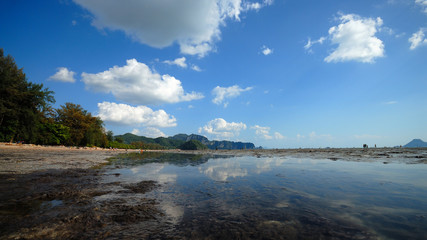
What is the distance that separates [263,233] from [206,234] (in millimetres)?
1241

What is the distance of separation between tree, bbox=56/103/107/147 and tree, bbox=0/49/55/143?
25747mm

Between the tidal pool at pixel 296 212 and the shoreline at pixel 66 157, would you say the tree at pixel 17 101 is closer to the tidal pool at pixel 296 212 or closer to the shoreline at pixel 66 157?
the shoreline at pixel 66 157

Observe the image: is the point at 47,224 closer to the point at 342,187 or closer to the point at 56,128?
the point at 342,187

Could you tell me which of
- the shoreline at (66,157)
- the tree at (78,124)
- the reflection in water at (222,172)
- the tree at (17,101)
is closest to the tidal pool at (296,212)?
Result: the reflection in water at (222,172)

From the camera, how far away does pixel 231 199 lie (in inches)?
258

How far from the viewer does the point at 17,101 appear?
36.8 meters

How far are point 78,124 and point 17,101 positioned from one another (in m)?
37.0

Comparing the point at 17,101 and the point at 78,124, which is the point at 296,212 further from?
the point at 78,124

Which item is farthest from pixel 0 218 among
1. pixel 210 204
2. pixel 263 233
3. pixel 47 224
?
pixel 263 233

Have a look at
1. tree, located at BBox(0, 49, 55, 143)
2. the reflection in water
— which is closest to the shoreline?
tree, located at BBox(0, 49, 55, 143)

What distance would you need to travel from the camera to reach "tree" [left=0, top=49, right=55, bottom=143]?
34062 millimetres

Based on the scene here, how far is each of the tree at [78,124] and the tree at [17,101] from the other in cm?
2575

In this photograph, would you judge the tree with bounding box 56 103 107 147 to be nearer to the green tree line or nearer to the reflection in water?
the green tree line

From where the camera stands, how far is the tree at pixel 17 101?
34.1 metres
